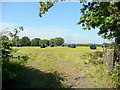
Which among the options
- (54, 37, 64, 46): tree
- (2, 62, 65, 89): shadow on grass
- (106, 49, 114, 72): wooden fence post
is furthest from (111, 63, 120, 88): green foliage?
(54, 37, 64, 46): tree

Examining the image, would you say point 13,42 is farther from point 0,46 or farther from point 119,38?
point 119,38

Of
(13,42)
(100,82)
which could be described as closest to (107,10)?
(100,82)

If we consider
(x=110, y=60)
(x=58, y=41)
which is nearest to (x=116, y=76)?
(x=110, y=60)

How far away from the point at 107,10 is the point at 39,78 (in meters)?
3.53

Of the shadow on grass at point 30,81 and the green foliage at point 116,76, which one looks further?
the shadow on grass at point 30,81

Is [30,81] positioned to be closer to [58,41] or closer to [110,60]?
[110,60]

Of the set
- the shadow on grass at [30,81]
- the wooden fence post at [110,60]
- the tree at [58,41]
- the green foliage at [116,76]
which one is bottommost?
the shadow on grass at [30,81]

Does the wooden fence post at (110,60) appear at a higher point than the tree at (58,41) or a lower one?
lower

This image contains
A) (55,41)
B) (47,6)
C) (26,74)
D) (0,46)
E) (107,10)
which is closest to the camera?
(0,46)

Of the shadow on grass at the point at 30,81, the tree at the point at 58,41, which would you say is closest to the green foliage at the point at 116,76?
the shadow on grass at the point at 30,81

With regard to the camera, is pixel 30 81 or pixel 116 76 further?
pixel 30 81

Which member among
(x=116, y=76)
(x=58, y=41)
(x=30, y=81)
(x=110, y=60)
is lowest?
(x=30, y=81)

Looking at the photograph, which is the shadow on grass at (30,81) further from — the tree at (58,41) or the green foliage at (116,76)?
the tree at (58,41)

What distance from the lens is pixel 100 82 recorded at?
4.79 m
